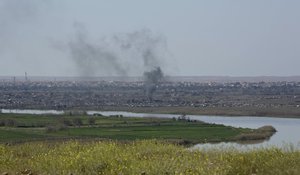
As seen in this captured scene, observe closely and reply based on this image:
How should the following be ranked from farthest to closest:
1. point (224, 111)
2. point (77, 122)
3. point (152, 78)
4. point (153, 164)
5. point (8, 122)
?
point (152, 78) → point (224, 111) → point (77, 122) → point (8, 122) → point (153, 164)

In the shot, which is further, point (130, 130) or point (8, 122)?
point (8, 122)

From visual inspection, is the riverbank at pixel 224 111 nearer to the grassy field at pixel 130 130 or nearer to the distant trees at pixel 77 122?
the grassy field at pixel 130 130

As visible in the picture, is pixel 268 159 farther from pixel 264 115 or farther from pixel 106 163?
pixel 264 115

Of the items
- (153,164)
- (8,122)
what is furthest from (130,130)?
(153,164)

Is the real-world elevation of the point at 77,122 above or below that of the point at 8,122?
below

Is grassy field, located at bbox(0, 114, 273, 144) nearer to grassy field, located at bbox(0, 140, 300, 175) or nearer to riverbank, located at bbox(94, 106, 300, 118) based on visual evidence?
riverbank, located at bbox(94, 106, 300, 118)

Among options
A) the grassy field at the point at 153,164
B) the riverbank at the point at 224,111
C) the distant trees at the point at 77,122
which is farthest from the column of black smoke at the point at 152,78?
the grassy field at the point at 153,164

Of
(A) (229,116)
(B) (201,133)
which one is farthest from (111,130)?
(A) (229,116)

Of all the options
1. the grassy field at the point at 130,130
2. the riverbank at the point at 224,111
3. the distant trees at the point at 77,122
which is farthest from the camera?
the riverbank at the point at 224,111

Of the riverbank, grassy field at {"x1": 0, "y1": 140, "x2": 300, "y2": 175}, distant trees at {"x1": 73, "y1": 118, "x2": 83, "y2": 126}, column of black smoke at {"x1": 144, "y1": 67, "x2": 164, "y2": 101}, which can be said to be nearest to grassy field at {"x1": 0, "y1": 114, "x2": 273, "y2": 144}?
distant trees at {"x1": 73, "y1": 118, "x2": 83, "y2": 126}

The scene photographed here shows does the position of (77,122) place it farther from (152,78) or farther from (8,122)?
(152,78)

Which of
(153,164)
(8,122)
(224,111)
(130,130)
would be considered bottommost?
(224,111)
